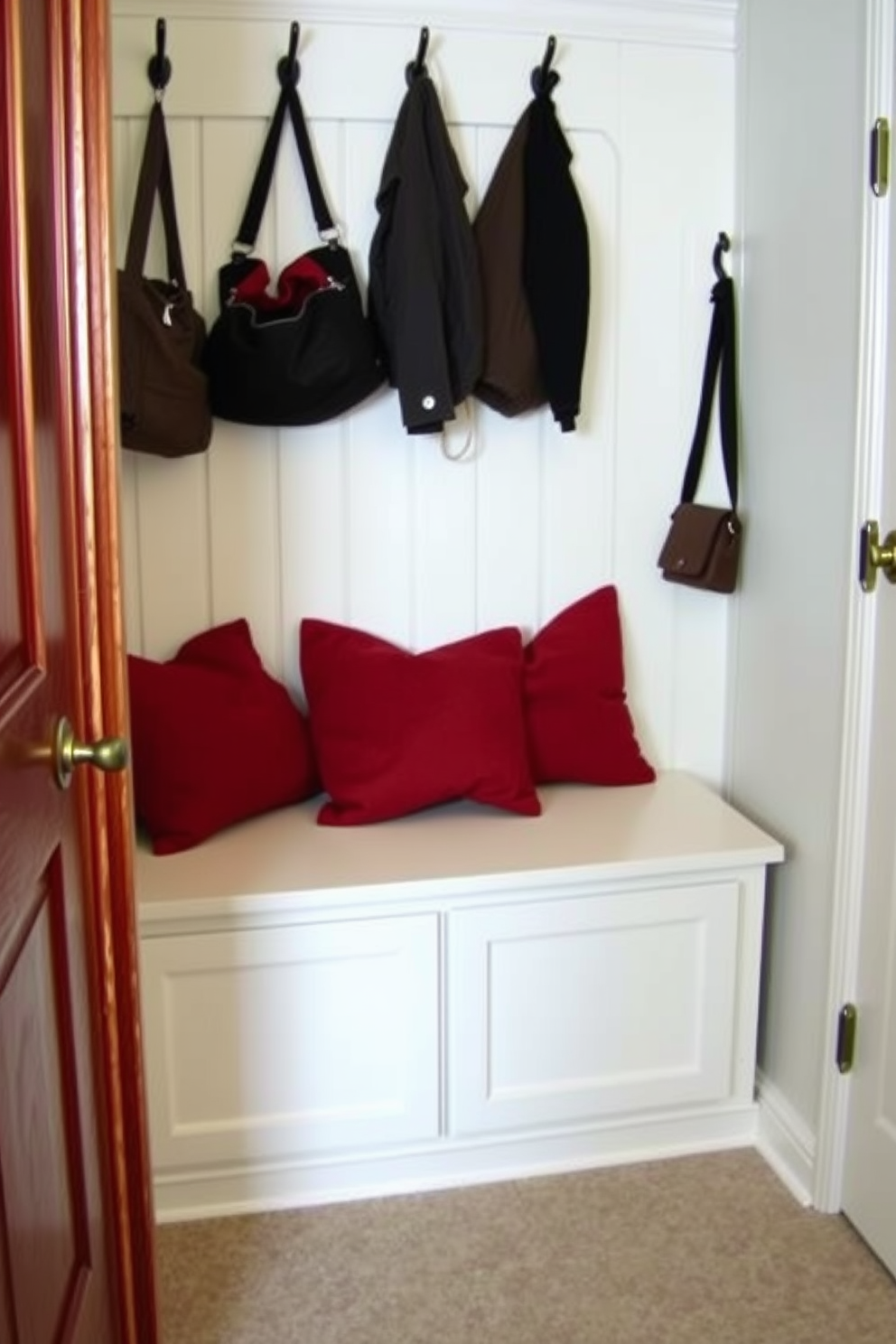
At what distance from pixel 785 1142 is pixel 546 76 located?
6.37 ft

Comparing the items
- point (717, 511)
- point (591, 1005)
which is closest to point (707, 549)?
point (717, 511)

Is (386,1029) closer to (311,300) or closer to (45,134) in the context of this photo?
(311,300)

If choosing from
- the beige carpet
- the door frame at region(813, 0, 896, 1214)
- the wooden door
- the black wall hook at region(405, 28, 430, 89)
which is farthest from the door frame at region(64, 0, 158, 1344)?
the door frame at region(813, 0, 896, 1214)

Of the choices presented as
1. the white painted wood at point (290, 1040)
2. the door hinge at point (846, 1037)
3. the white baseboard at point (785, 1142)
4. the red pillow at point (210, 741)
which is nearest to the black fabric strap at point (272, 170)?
the red pillow at point (210, 741)

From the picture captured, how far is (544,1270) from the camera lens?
1.94 m

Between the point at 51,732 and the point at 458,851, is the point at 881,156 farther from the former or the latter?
the point at 51,732

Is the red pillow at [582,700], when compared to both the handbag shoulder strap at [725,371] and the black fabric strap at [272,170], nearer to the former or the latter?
the handbag shoulder strap at [725,371]

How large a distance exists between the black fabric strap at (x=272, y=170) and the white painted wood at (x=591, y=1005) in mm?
1240

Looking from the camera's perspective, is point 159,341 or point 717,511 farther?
point 717,511

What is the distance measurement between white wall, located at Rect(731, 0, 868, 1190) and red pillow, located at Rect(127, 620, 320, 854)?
0.87 m

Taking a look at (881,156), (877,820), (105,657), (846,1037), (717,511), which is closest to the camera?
(105,657)

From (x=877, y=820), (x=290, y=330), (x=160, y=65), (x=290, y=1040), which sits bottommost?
(x=290, y=1040)

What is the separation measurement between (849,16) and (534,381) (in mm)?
756

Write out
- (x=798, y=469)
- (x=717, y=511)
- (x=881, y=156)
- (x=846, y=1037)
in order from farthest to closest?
(x=717, y=511) → (x=798, y=469) → (x=846, y=1037) → (x=881, y=156)
